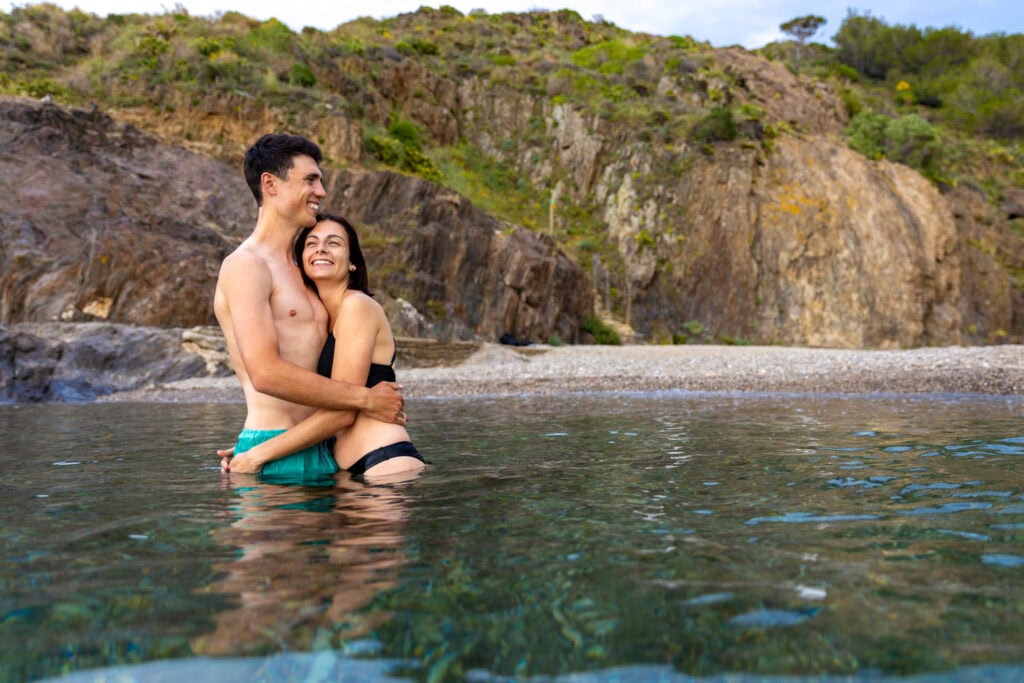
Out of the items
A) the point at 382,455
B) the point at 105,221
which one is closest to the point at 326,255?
the point at 382,455

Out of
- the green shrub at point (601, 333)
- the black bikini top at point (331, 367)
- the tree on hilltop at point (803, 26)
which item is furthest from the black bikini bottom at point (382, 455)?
the tree on hilltop at point (803, 26)

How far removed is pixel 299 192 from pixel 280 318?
696 millimetres

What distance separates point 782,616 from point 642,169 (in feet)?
108

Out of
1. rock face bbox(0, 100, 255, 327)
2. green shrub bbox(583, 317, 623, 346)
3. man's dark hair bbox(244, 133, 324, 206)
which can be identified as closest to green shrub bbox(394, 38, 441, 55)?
rock face bbox(0, 100, 255, 327)

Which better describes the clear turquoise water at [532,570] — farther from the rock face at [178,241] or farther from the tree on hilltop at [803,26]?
the tree on hilltop at [803,26]

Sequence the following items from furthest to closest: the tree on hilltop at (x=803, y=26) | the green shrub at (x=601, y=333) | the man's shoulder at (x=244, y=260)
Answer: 1. the tree on hilltop at (x=803, y=26)
2. the green shrub at (x=601, y=333)
3. the man's shoulder at (x=244, y=260)

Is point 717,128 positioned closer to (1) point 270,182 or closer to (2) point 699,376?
(2) point 699,376

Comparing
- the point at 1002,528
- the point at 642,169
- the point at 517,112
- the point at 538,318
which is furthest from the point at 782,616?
the point at 517,112

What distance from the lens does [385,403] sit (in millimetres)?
4070

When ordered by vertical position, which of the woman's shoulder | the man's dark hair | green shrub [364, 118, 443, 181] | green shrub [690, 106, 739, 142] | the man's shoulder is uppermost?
green shrub [690, 106, 739, 142]

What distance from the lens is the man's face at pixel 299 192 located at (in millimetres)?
4289

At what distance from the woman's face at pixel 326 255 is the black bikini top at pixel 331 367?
333 mm

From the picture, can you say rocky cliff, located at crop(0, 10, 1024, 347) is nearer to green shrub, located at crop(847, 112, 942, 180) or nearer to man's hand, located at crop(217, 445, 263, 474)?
green shrub, located at crop(847, 112, 942, 180)

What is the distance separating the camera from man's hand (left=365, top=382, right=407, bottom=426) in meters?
4.05
